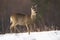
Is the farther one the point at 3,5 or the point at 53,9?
the point at 53,9

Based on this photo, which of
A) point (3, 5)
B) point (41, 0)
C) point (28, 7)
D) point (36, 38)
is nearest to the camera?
point (36, 38)

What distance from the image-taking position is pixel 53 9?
19.3 ft

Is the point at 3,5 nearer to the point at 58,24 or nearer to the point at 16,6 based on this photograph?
the point at 16,6

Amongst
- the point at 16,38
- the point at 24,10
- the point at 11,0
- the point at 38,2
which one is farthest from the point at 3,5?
the point at 16,38

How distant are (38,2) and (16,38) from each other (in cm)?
486

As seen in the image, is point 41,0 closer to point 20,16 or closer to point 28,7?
point 28,7

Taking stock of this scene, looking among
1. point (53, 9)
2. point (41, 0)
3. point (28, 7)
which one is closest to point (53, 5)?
point (53, 9)

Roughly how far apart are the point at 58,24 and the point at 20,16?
4.62 ft

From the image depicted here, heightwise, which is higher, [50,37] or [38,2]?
[38,2]

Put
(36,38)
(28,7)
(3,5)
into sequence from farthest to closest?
(28,7), (3,5), (36,38)

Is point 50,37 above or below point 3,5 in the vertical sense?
below

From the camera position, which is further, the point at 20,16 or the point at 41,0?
the point at 41,0

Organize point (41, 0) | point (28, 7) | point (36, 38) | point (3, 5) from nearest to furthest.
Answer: point (36, 38) → point (3, 5) → point (28, 7) → point (41, 0)

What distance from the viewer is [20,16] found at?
16.6ft
